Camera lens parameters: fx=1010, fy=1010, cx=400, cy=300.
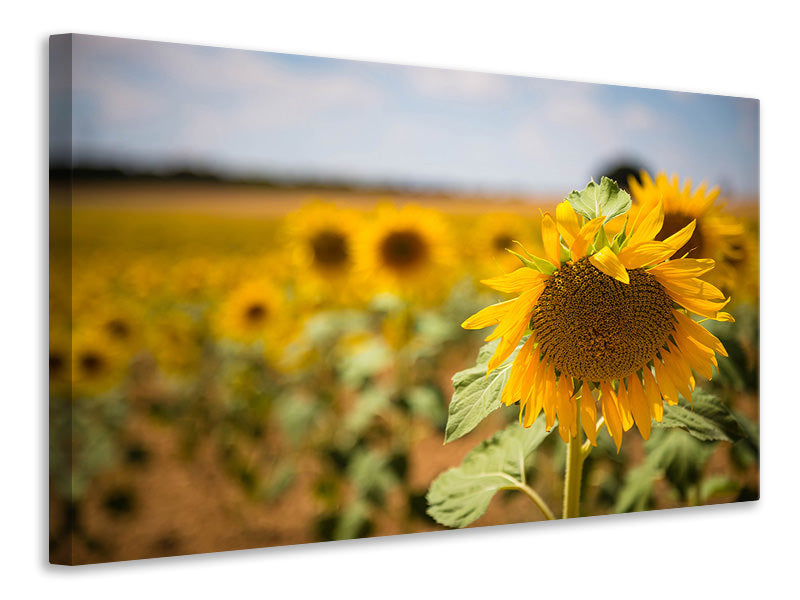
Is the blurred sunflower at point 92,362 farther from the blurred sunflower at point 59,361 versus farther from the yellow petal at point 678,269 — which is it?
the yellow petal at point 678,269

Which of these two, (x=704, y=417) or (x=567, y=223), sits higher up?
(x=567, y=223)

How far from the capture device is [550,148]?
2.60m

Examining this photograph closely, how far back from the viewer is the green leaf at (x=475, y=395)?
207 centimetres

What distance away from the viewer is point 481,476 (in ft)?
7.63

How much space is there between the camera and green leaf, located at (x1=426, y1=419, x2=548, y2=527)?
2.28 metres

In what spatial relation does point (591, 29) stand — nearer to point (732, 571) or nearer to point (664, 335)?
point (664, 335)

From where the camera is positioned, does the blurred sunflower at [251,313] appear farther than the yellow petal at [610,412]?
Yes

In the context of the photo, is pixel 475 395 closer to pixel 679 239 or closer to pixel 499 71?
pixel 679 239

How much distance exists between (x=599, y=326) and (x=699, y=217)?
2.39 feet

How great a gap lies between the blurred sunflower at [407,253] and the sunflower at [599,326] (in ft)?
1.50

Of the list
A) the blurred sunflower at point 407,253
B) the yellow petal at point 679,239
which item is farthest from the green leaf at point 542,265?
the blurred sunflower at point 407,253

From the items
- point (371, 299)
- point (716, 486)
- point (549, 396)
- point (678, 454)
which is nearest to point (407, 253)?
point (371, 299)

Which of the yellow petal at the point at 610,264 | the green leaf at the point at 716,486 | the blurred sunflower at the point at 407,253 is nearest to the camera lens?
the yellow petal at the point at 610,264
